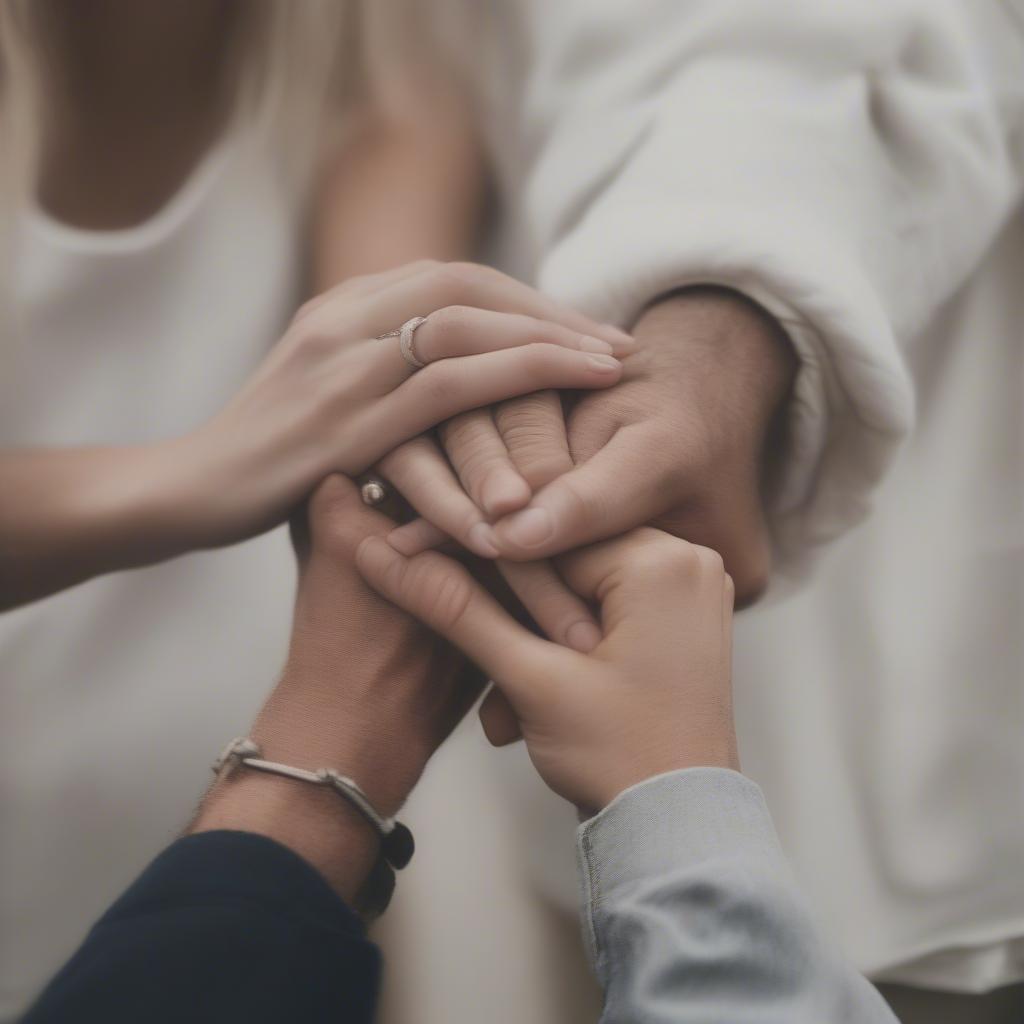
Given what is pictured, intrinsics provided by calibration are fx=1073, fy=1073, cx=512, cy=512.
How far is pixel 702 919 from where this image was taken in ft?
0.95

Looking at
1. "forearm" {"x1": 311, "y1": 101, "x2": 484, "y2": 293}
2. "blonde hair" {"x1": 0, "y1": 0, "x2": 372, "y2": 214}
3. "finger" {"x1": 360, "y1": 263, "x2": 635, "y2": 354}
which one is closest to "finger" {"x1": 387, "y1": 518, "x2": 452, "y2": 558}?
"finger" {"x1": 360, "y1": 263, "x2": 635, "y2": 354}

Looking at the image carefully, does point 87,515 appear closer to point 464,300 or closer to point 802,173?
point 464,300

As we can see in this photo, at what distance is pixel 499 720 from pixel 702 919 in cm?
11

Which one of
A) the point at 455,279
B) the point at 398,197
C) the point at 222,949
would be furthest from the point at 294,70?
the point at 222,949

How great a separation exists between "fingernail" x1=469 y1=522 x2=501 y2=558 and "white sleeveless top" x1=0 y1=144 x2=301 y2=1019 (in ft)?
0.59

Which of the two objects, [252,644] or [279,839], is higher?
[252,644]

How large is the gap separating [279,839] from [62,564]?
0.21 metres

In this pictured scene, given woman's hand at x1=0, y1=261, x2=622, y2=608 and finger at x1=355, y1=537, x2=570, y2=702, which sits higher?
woman's hand at x1=0, y1=261, x2=622, y2=608

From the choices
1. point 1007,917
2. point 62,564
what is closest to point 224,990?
point 62,564

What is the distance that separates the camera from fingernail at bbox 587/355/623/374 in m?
0.41

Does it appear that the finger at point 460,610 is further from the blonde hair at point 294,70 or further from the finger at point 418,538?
the blonde hair at point 294,70

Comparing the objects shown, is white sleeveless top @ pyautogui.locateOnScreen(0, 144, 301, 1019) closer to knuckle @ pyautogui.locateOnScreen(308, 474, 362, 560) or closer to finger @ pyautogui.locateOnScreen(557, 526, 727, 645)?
knuckle @ pyautogui.locateOnScreen(308, 474, 362, 560)

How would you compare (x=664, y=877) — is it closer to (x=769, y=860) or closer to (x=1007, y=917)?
(x=769, y=860)

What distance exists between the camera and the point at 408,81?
71 cm
